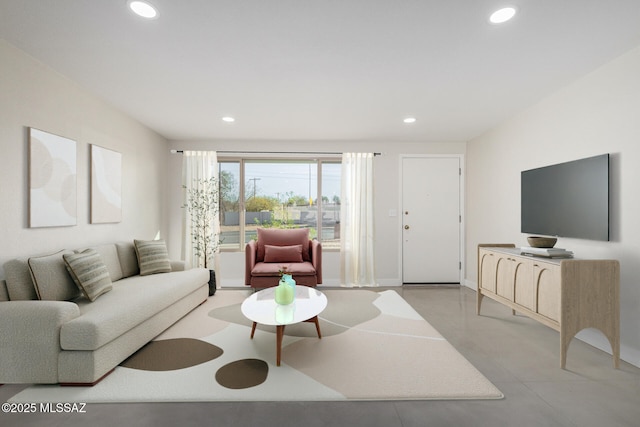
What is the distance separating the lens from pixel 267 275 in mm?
4086

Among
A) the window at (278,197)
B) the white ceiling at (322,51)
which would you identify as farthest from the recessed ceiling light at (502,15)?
the window at (278,197)

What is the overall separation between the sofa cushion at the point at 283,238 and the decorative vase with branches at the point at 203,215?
2.68 ft

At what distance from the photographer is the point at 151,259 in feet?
11.8

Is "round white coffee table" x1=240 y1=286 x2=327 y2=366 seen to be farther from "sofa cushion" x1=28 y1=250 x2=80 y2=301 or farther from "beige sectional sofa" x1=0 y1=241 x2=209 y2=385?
"sofa cushion" x1=28 y1=250 x2=80 y2=301

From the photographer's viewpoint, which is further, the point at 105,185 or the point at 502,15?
the point at 105,185

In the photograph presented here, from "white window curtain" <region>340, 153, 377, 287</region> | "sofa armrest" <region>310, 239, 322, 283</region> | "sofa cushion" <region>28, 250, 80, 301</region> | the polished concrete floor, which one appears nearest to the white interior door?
"white window curtain" <region>340, 153, 377, 287</region>

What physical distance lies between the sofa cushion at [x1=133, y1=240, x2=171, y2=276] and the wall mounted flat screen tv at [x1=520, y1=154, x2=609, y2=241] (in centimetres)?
436

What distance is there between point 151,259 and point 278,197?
224 centimetres

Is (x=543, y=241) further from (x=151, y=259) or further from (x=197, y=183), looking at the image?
(x=197, y=183)

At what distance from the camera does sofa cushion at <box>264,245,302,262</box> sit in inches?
177

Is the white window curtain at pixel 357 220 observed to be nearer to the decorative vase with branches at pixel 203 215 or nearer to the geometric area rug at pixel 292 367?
the geometric area rug at pixel 292 367

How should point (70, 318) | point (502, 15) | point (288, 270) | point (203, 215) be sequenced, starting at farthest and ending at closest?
point (203, 215)
point (288, 270)
point (70, 318)
point (502, 15)

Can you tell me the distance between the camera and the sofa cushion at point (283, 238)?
4.70 metres

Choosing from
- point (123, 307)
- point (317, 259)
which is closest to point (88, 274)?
point (123, 307)
